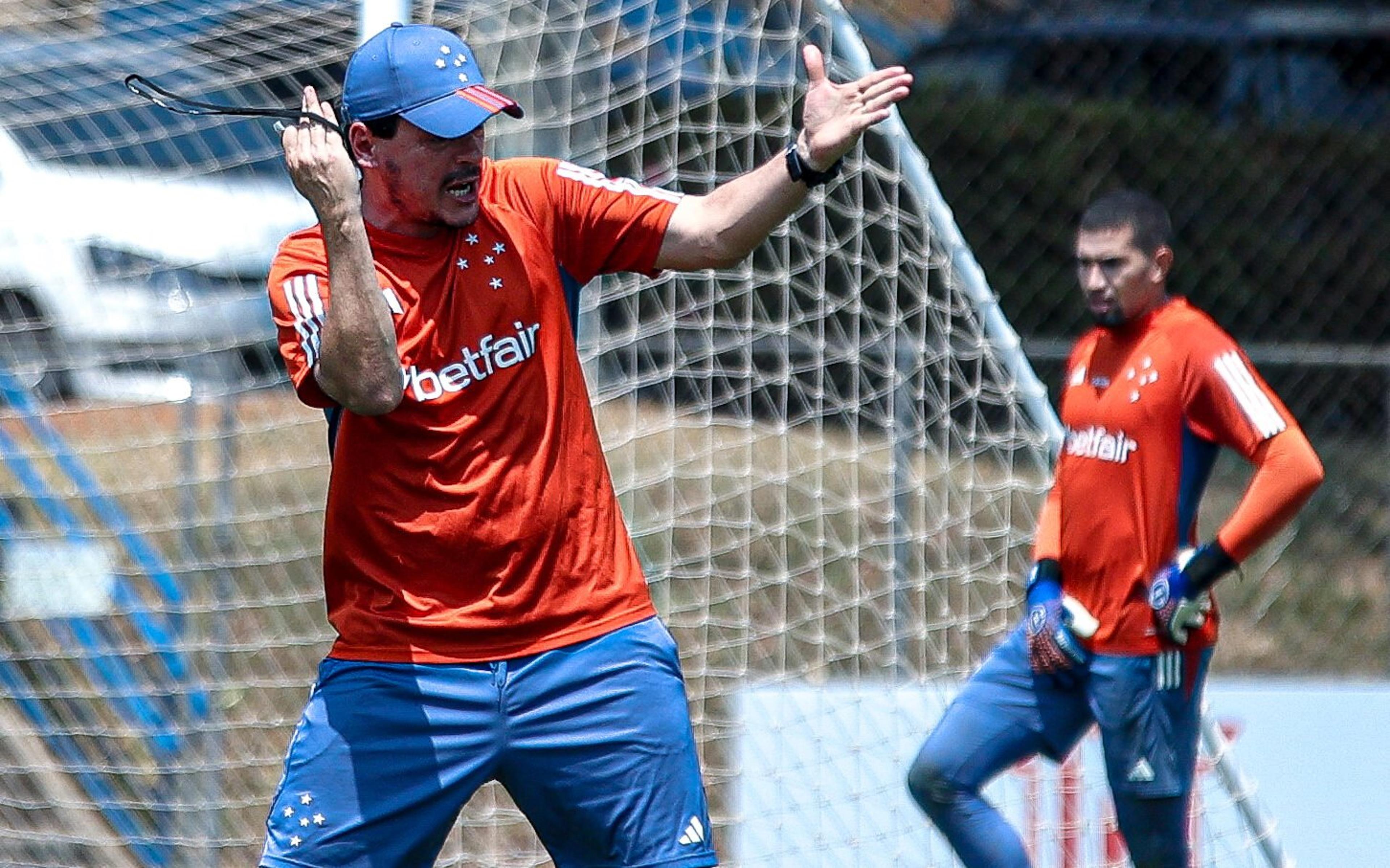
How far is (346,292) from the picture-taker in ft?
9.61

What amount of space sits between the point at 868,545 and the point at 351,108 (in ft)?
10.9

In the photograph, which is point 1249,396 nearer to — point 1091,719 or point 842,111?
point 1091,719

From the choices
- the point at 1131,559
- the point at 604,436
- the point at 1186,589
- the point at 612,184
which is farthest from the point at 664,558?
the point at 612,184

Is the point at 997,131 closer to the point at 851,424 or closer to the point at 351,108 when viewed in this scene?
the point at 851,424

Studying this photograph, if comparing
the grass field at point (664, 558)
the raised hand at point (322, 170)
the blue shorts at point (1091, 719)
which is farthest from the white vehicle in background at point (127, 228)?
the raised hand at point (322, 170)

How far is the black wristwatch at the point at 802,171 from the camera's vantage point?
10.3ft

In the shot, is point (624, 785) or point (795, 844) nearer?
point (624, 785)

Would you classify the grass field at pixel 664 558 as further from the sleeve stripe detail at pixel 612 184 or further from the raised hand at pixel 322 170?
the raised hand at pixel 322 170

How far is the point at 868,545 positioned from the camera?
20.3ft

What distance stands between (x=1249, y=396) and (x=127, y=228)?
4.15m

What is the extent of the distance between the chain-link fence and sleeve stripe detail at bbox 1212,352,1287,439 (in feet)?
14.0

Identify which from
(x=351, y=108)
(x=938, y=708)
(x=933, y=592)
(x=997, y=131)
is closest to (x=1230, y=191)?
(x=997, y=131)

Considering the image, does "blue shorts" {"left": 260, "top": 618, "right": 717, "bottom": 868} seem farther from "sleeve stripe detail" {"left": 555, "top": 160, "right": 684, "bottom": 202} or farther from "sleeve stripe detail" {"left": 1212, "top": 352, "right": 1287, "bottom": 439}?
"sleeve stripe detail" {"left": 1212, "top": 352, "right": 1287, "bottom": 439}

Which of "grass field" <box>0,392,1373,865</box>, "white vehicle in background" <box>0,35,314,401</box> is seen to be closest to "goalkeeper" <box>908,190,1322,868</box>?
"grass field" <box>0,392,1373,865</box>
